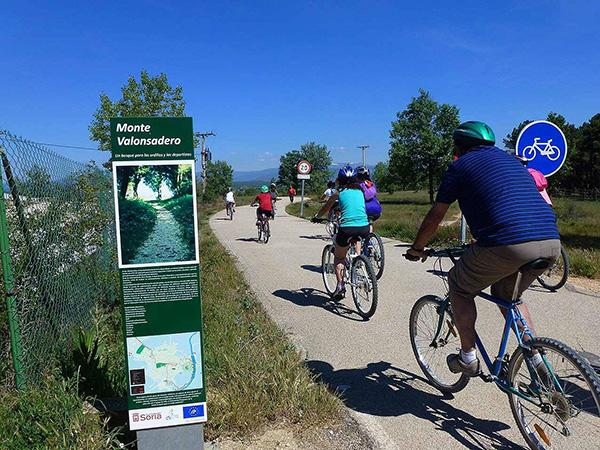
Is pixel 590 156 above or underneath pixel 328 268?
above

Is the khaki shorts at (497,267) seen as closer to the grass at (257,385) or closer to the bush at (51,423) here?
the grass at (257,385)

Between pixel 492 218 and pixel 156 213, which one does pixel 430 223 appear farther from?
pixel 156 213

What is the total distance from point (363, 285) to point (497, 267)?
317 centimetres

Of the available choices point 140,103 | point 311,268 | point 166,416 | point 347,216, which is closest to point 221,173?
point 140,103

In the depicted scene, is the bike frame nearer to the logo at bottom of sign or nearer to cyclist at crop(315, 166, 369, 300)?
the logo at bottom of sign

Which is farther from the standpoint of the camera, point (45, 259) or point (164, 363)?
point (45, 259)

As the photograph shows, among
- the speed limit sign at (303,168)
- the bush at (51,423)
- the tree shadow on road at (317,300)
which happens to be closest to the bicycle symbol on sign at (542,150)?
the tree shadow on road at (317,300)

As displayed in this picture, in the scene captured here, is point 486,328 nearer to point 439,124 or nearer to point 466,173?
point 466,173

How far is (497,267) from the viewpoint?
9.78ft

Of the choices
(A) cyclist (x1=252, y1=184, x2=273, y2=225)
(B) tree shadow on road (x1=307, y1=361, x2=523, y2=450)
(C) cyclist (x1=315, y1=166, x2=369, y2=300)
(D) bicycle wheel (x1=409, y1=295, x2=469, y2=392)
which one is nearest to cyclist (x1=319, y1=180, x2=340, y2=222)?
(C) cyclist (x1=315, y1=166, x2=369, y2=300)

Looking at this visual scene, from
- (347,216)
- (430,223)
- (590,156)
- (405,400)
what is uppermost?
(590,156)

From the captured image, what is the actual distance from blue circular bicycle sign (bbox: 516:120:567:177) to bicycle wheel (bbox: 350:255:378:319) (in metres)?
3.24

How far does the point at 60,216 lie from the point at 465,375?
13.2 feet

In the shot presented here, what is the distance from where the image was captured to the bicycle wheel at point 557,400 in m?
2.62
